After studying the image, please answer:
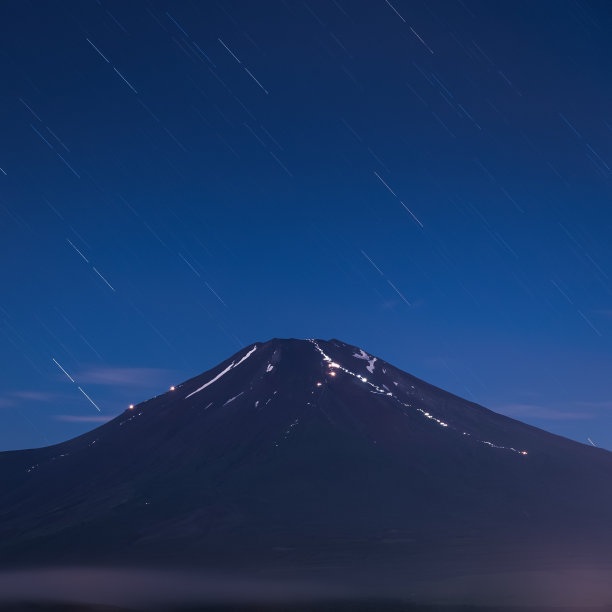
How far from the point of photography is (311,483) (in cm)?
10862

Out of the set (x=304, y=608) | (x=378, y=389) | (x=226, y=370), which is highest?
(x=226, y=370)

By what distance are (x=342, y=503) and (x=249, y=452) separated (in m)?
18.9

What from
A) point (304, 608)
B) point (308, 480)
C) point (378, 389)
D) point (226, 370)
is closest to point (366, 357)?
point (378, 389)

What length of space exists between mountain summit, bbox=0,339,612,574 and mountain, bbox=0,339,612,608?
321mm

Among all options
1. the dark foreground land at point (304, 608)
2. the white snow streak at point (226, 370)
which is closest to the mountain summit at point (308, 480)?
the white snow streak at point (226, 370)

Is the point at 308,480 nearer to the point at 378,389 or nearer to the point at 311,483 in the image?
the point at 311,483

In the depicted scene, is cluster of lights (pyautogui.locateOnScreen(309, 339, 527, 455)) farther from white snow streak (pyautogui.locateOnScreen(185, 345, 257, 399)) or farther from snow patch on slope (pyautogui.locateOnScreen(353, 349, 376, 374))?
white snow streak (pyautogui.locateOnScreen(185, 345, 257, 399))

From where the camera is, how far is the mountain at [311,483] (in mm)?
85062

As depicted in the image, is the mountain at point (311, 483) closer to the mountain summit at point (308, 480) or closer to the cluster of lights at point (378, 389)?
the mountain summit at point (308, 480)

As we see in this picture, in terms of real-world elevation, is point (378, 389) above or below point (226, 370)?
below

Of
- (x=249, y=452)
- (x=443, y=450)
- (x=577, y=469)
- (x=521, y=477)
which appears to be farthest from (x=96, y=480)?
(x=577, y=469)

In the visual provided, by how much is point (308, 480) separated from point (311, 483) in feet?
2.34

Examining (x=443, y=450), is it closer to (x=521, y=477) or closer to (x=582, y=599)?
(x=521, y=477)

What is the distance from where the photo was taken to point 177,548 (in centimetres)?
8819
